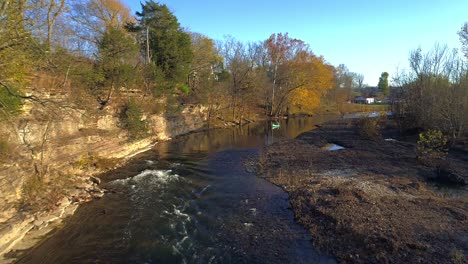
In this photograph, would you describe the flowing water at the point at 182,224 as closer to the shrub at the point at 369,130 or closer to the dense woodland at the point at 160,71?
the dense woodland at the point at 160,71

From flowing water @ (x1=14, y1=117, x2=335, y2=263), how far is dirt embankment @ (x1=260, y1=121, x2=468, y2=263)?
2.61ft

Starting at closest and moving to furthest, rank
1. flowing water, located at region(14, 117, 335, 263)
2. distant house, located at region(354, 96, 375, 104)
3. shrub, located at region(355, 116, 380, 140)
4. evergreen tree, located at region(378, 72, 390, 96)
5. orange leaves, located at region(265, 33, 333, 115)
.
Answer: flowing water, located at region(14, 117, 335, 263), shrub, located at region(355, 116, 380, 140), orange leaves, located at region(265, 33, 333, 115), evergreen tree, located at region(378, 72, 390, 96), distant house, located at region(354, 96, 375, 104)

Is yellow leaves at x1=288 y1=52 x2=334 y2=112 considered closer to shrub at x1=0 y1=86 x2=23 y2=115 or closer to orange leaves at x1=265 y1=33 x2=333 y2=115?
orange leaves at x1=265 y1=33 x2=333 y2=115

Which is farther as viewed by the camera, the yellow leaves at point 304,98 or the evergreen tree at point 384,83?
the evergreen tree at point 384,83

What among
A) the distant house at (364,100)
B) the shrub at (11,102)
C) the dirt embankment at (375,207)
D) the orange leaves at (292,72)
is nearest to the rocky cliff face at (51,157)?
the shrub at (11,102)

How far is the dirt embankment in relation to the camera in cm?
729

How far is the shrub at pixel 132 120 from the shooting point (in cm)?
2189

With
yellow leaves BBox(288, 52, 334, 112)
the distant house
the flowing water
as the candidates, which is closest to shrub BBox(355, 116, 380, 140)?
the flowing water

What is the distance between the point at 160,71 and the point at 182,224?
70.8 ft

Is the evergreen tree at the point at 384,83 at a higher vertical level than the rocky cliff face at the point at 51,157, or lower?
higher

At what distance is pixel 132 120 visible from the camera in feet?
72.0

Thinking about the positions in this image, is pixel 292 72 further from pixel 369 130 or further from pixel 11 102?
pixel 11 102

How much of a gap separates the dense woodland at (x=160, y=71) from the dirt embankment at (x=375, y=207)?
9319mm

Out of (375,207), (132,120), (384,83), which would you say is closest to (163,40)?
(132,120)
